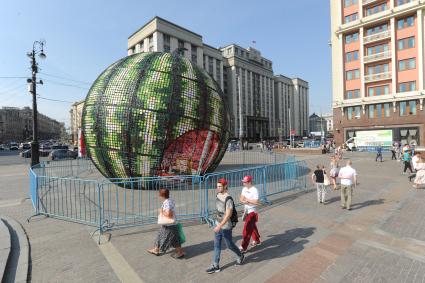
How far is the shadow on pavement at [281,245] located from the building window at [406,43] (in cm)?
3783

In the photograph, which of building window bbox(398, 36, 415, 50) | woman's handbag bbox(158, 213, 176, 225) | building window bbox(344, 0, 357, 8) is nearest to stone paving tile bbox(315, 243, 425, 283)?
woman's handbag bbox(158, 213, 176, 225)

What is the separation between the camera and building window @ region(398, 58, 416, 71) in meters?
33.3

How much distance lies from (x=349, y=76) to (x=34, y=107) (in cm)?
3835

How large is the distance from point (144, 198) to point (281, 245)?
5194 mm

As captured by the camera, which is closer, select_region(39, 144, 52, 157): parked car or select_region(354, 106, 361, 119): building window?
select_region(39, 144, 52, 157): parked car

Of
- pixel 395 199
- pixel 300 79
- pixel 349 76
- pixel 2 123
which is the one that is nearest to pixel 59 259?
pixel 395 199

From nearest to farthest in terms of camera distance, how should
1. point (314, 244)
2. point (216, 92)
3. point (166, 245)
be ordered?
point (166, 245)
point (314, 244)
point (216, 92)

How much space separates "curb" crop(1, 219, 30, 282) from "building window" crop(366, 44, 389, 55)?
4236 cm

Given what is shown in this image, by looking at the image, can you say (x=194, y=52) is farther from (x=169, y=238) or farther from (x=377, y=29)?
(x=169, y=238)

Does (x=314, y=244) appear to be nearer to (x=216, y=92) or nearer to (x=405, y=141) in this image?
(x=216, y=92)

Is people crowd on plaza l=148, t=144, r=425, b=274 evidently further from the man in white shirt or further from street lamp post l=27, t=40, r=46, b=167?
street lamp post l=27, t=40, r=46, b=167

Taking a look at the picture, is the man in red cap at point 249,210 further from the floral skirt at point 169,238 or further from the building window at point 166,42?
the building window at point 166,42

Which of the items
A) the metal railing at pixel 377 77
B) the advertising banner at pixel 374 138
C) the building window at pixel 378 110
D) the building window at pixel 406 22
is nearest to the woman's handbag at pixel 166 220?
the advertising banner at pixel 374 138

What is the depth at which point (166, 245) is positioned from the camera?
4902 mm
